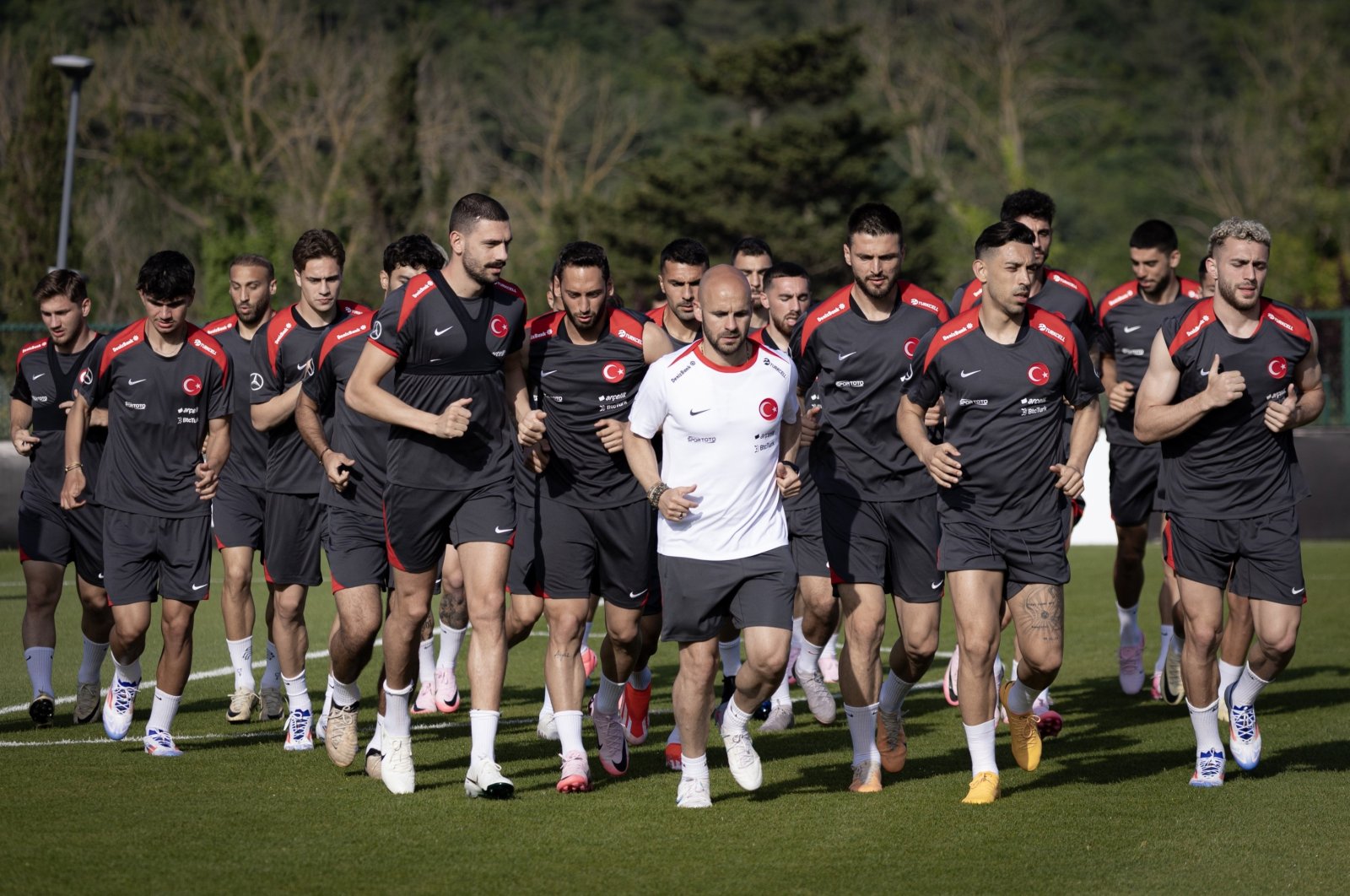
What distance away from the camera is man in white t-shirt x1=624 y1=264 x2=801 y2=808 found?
7.21 meters

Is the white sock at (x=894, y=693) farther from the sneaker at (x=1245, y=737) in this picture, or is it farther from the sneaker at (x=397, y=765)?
Result: the sneaker at (x=397, y=765)

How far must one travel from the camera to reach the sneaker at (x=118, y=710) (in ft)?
29.7

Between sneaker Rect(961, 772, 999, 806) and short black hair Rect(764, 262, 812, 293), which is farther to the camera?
short black hair Rect(764, 262, 812, 293)

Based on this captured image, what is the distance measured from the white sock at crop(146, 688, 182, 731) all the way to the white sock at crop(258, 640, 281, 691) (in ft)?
4.21

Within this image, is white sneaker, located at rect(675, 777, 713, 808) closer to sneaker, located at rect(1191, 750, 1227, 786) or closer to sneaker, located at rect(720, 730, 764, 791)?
sneaker, located at rect(720, 730, 764, 791)

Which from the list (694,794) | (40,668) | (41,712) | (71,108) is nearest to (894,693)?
(694,794)

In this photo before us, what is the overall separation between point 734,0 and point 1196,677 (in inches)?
3208

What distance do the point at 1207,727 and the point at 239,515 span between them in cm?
534

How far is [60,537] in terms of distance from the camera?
10.1 metres

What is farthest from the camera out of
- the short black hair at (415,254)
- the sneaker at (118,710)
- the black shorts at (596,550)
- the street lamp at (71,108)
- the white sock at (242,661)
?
the street lamp at (71,108)

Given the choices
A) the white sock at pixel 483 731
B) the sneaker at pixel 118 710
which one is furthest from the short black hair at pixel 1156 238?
the sneaker at pixel 118 710

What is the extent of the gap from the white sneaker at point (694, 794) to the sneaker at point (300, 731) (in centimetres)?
241

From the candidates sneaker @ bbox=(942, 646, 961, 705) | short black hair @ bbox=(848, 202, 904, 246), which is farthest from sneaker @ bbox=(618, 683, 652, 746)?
short black hair @ bbox=(848, 202, 904, 246)

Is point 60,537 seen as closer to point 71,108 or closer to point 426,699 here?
point 426,699
